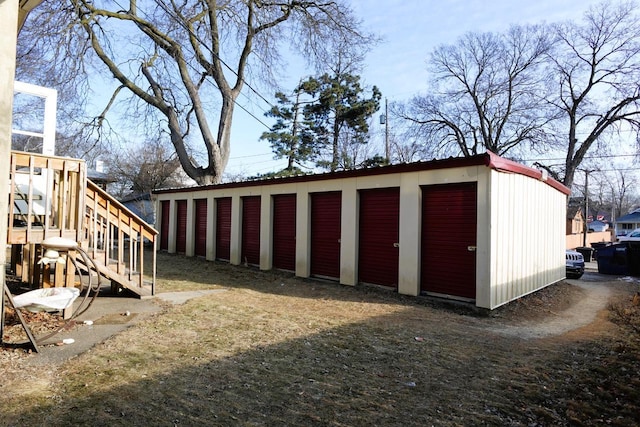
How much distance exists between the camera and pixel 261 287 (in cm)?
977

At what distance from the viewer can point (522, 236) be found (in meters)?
8.56

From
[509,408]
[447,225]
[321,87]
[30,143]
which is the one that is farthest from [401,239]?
[321,87]

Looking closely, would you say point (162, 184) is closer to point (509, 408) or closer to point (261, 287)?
point (261, 287)

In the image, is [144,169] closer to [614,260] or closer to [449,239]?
[449,239]

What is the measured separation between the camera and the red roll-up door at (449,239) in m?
7.62

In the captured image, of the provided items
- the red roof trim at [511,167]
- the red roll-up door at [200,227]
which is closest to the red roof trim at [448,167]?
the red roof trim at [511,167]

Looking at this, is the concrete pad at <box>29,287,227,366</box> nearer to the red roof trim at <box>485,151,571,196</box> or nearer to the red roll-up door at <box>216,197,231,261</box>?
the red roll-up door at <box>216,197,231,261</box>

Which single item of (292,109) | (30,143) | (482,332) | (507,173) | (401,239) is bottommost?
(482,332)

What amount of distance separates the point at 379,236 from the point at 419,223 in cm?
118

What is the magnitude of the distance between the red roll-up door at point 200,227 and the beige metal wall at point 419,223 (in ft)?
7.21

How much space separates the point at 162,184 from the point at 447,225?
28412 millimetres

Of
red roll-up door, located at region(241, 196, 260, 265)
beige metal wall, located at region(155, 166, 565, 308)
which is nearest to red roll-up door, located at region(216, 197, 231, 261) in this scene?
beige metal wall, located at region(155, 166, 565, 308)

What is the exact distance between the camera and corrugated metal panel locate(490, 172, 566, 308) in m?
7.44

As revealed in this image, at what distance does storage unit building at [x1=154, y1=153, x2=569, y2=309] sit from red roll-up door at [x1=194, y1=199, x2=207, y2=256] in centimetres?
290
